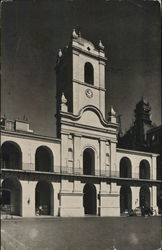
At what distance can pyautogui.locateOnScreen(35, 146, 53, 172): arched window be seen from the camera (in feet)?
23.5

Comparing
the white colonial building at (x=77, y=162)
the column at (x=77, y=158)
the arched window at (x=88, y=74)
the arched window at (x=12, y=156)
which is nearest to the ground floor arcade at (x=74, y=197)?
the white colonial building at (x=77, y=162)

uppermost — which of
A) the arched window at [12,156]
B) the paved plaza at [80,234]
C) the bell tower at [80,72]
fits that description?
the bell tower at [80,72]

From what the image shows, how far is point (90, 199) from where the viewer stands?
784 centimetres

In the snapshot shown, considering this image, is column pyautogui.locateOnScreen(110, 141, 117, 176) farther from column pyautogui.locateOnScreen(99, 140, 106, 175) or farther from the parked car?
the parked car

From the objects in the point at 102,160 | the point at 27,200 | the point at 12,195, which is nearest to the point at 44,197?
the point at 27,200

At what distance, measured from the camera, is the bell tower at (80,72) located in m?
6.36

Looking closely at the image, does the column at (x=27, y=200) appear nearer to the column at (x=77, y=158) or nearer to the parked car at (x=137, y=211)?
the column at (x=77, y=158)

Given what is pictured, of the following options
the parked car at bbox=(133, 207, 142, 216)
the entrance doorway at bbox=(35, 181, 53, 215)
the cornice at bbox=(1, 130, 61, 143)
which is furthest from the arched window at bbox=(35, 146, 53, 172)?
the parked car at bbox=(133, 207, 142, 216)

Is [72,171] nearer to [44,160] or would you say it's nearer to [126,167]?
[44,160]

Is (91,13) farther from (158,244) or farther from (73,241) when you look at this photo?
(158,244)

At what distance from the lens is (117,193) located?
7.99 m

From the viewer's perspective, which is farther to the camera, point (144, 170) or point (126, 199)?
point (144, 170)

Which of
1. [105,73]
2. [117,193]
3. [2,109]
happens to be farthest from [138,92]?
[2,109]

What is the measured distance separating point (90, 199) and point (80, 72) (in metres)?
3.01
